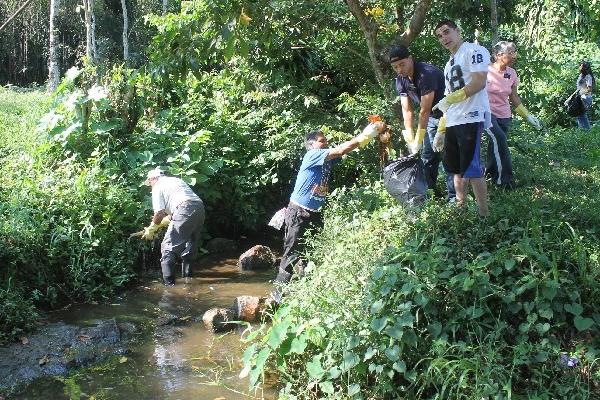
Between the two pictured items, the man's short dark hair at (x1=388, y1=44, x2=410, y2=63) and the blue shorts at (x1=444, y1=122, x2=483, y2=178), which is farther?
the man's short dark hair at (x1=388, y1=44, x2=410, y2=63)

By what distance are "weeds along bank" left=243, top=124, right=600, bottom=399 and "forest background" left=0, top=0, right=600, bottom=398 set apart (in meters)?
0.02

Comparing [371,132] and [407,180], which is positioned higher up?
[371,132]

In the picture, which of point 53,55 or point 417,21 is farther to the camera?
point 53,55

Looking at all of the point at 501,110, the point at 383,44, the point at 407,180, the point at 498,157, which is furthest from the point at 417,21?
the point at 407,180

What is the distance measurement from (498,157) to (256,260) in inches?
124

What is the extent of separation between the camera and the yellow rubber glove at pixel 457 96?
5121 mm

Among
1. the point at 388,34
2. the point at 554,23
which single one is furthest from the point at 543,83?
the point at 388,34

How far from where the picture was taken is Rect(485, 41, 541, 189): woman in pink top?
21.2 ft

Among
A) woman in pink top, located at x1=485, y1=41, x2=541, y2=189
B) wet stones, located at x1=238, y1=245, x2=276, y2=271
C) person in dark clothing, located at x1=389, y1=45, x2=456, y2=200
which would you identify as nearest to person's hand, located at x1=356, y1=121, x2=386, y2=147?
person in dark clothing, located at x1=389, y1=45, x2=456, y2=200

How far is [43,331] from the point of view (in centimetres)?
564

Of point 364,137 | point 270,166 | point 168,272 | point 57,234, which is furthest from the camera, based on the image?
point 270,166

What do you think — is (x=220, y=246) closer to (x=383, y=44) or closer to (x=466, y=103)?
(x=383, y=44)

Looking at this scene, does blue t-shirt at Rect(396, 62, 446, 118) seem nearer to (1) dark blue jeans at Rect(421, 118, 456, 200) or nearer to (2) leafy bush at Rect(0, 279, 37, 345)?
(1) dark blue jeans at Rect(421, 118, 456, 200)

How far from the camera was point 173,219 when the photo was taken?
24.1 feet
